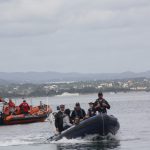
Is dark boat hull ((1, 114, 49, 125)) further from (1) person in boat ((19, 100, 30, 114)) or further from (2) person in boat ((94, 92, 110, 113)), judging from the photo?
(2) person in boat ((94, 92, 110, 113))

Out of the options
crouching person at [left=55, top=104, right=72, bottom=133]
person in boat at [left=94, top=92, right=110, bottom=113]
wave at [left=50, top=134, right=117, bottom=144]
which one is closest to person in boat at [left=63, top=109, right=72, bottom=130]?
crouching person at [left=55, top=104, right=72, bottom=133]

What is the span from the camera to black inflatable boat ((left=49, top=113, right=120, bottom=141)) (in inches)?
1185

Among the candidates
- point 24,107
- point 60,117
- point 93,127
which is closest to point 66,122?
point 60,117

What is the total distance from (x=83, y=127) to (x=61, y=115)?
116 cm

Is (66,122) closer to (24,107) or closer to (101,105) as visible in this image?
(101,105)

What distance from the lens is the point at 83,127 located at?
99.3 ft

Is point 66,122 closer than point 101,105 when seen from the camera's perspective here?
No

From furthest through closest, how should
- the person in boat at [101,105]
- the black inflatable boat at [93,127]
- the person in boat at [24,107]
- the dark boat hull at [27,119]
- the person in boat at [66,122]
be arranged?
the person in boat at [24,107], the dark boat hull at [27,119], the person in boat at [66,122], the person in boat at [101,105], the black inflatable boat at [93,127]

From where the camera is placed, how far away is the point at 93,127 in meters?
30.2

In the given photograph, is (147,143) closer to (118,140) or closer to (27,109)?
(118,140)

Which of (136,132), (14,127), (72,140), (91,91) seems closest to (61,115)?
(72,140)

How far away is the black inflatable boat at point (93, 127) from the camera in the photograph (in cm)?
3009

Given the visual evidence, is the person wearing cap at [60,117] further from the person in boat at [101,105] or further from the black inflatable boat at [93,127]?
the person in boat at [101,105]

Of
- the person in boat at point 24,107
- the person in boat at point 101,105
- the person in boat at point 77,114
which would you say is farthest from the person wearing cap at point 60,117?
the person in boat at point 24,107
